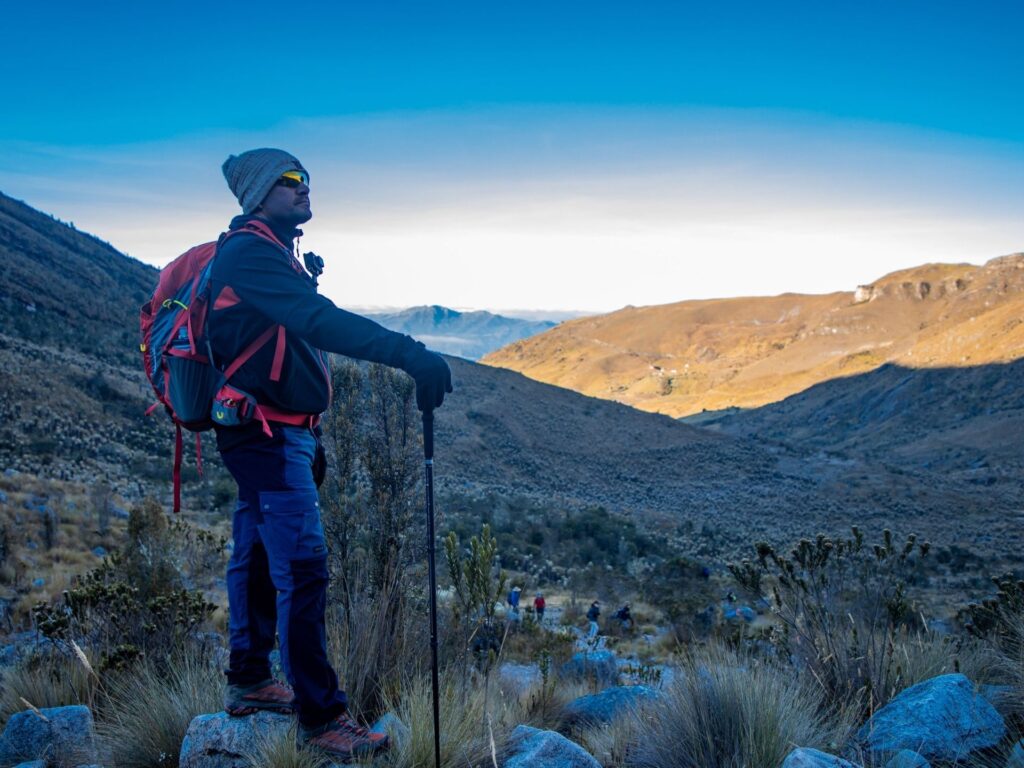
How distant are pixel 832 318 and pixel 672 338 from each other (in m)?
34.5

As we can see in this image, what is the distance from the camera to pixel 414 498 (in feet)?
17.6

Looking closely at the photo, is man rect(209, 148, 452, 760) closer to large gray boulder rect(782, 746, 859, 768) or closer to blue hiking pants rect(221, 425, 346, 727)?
blue hiking pants rect(221, 425, 346, 727)

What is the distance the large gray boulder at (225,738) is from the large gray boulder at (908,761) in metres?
2.18

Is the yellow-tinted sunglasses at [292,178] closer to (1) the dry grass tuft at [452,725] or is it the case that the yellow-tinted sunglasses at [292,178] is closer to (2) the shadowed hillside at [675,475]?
(1) the dry grass tuft at [452,725]

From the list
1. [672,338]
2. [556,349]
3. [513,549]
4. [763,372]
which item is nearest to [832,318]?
[763,372]

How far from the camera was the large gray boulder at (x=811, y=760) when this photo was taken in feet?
7.81

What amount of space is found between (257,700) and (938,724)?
2677 mm

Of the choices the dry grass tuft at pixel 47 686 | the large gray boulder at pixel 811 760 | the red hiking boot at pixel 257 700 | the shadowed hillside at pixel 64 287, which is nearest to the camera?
the large gray boulder at pixel 811 760

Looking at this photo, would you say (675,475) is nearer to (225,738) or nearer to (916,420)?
(916,420)

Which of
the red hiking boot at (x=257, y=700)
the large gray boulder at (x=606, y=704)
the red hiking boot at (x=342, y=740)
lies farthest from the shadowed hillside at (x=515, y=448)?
the red hiking boot at (x=342, y=740)

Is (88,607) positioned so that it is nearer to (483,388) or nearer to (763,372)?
(483,388)

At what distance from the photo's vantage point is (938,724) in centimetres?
283

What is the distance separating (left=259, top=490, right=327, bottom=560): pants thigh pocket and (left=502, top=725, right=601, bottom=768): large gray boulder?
105 cm

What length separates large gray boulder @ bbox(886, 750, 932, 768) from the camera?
2.52m
